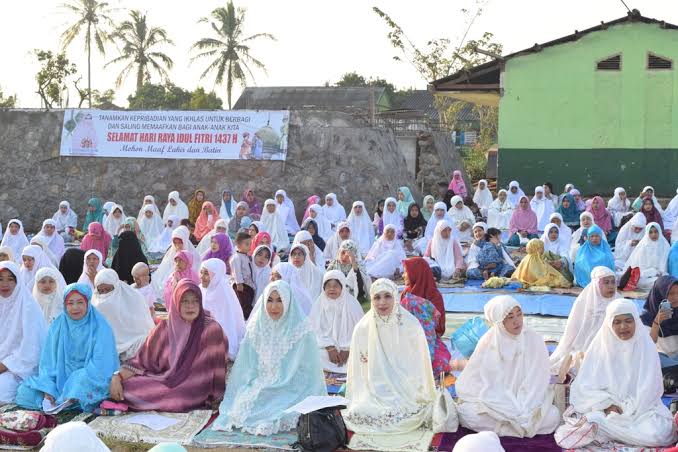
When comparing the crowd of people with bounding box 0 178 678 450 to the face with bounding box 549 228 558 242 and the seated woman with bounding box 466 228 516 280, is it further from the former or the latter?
the face with bounding box 549 228 558 242

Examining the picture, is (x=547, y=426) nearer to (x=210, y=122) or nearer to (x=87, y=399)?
(x=87, y=399)

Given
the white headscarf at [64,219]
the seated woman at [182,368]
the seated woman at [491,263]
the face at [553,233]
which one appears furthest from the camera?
the white headscarf at [64,219]

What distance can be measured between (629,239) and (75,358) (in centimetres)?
746

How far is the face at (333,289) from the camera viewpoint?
6473 mm

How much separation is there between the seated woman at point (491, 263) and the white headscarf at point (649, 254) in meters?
→ 1.31

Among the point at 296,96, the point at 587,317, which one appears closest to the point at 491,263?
the point at 587,317

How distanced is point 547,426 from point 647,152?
11.8 meters

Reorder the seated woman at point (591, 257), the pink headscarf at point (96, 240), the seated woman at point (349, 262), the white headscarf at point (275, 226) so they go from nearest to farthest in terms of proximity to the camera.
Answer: the seated woman at point (349, 262) → the seated woman at point (591, 257) → the pink headscarf at point (96, 240) → the white headscarf at point (275, 226)

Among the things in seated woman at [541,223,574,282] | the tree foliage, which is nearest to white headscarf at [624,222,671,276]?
seated woman at [541,223,574,282]

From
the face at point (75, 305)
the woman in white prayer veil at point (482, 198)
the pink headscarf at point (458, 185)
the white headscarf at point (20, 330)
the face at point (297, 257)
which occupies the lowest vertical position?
the white headscarf at point (20, 330)

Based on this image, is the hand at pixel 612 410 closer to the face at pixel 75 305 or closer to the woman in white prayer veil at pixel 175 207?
the face at pixel 75 305

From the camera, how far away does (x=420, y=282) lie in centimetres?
655

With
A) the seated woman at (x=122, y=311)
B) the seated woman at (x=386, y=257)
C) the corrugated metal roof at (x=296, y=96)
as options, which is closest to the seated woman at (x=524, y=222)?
the seated woman at (x=386, y=257)

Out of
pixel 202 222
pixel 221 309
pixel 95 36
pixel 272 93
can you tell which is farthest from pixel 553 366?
pixel 272 93
